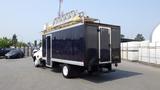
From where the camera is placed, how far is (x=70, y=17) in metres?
15.9

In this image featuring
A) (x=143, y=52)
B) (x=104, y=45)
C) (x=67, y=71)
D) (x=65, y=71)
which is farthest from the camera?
(x=143, y=52)

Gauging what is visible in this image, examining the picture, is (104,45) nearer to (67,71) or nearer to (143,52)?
(67,71)

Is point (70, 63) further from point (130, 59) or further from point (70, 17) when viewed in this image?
point (130, 59)

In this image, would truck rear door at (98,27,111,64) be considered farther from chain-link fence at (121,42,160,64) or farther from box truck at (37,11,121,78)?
chain-link fence at (121,42,160,64)

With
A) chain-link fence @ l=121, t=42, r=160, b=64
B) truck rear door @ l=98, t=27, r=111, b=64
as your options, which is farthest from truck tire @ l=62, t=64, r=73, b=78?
chain-link fence @ l=121, t=42, r=160, b=64

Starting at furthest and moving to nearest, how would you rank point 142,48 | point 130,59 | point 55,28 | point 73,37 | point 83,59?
point 130,59 → point 142,48 → point 55,28 → point 73,37 → point 83,59

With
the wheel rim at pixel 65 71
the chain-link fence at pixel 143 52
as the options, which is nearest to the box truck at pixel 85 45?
the wheel rim at pixel 65 71

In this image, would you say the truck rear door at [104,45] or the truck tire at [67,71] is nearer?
the truck rear door at [104,45]

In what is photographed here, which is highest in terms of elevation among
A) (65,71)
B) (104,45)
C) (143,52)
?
(104,45)

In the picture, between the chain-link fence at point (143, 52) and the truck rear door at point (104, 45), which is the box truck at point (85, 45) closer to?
the truck rear door at point (104, 45)

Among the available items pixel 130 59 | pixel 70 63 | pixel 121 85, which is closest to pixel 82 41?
pixel 70 63

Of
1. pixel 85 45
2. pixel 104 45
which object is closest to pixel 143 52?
pixel 104 45

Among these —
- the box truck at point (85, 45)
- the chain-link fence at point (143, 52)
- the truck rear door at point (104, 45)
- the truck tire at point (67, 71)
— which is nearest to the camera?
the box truck at point (85, 45)

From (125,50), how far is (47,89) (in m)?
25.8
